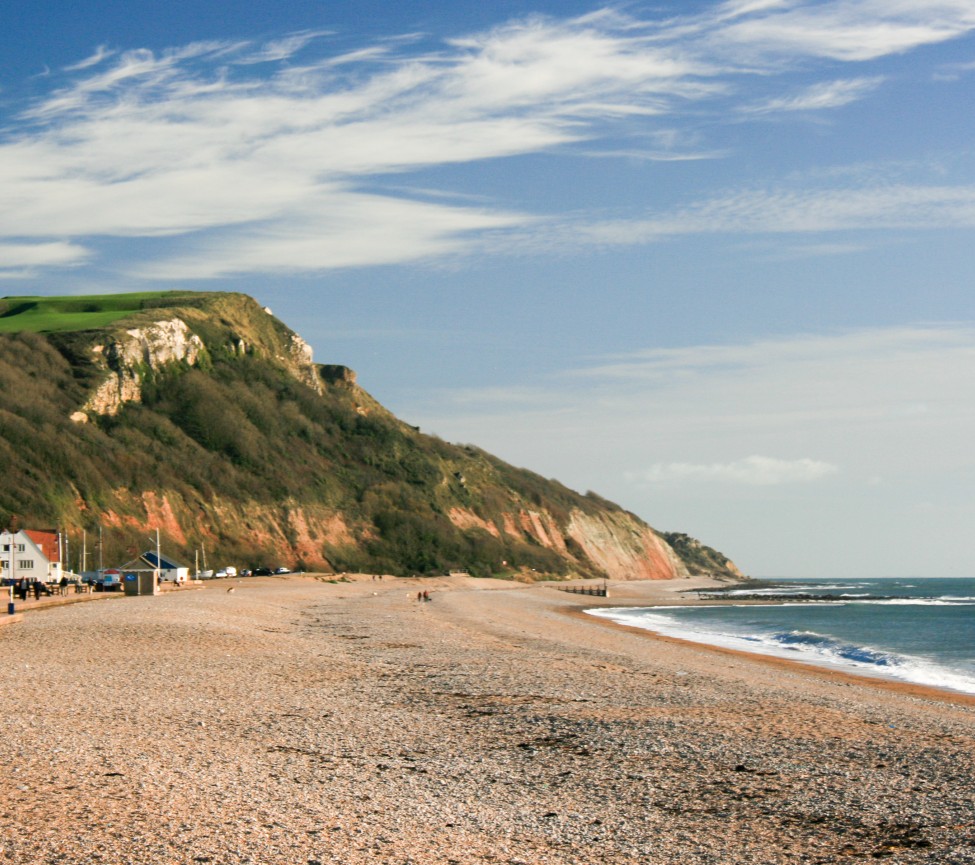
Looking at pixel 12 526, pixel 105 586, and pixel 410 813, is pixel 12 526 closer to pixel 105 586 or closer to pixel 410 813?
pixel 105 586

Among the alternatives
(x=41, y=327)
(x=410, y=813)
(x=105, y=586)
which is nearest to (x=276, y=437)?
(x=41, y=327)

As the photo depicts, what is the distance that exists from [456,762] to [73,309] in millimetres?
146895

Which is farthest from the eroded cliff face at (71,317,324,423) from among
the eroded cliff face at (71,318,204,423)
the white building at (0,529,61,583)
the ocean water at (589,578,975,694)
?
the ocean water at (589,578,975,694)

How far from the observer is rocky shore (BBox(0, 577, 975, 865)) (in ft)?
31.3

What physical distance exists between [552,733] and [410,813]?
5.24m

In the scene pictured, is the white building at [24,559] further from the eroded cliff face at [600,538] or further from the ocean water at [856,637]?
the eroded cliff face at [600,538]

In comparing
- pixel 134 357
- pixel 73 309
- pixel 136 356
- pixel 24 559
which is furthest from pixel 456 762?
pixel 73 309

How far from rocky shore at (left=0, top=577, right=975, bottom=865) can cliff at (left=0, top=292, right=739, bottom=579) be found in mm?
72901

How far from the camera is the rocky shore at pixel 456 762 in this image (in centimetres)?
954

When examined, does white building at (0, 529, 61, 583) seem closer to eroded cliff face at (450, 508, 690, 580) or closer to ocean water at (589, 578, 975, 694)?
ocean water at (589, 578, 975, 694)

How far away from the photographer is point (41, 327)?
126 m

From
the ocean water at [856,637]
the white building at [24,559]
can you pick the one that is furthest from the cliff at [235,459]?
the ocean water at [856,637]

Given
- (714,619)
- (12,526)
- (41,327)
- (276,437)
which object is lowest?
(714,619)

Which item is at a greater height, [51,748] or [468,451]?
[468,451]
